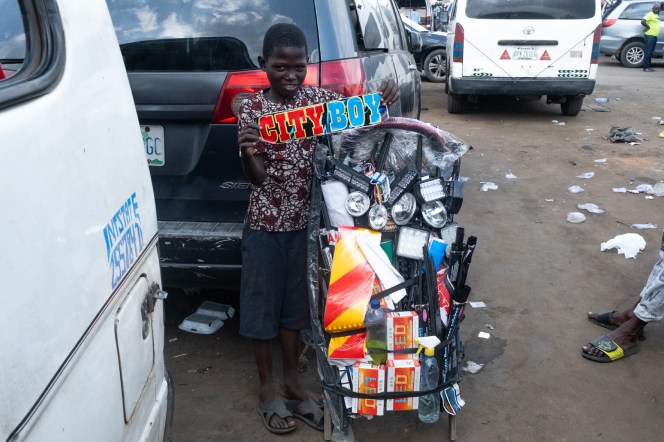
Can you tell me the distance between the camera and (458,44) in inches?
321

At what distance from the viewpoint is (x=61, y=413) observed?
1.02m

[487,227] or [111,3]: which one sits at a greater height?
[111,3]

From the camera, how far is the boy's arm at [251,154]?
6.52ft

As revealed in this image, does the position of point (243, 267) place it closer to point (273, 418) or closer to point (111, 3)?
point (273, 418)

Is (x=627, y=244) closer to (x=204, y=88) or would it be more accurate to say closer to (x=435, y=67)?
(x=204, y=88)

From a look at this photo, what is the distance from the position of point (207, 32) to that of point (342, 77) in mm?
638

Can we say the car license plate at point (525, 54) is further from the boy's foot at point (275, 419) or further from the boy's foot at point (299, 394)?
the boy's foot at point (275, 419)

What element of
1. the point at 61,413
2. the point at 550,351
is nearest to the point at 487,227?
the point at 550,351

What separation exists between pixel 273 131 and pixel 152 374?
0.94 meters

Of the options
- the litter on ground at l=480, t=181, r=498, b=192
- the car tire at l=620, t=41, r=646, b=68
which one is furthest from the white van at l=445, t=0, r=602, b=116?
the car tire at l=620, t=41, r=646, b=68

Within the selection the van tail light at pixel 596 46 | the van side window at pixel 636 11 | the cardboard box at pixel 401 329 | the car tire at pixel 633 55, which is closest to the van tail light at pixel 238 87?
the cardboard box at pixel 401 329

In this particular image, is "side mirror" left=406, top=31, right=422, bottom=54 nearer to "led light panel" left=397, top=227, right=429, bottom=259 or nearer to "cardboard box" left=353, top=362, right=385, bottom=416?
"led light panel" left=397, top=227, right=429, bottom=259

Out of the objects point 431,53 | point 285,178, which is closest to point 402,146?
point 285,178

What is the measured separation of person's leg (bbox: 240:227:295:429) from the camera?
229 centimetres
